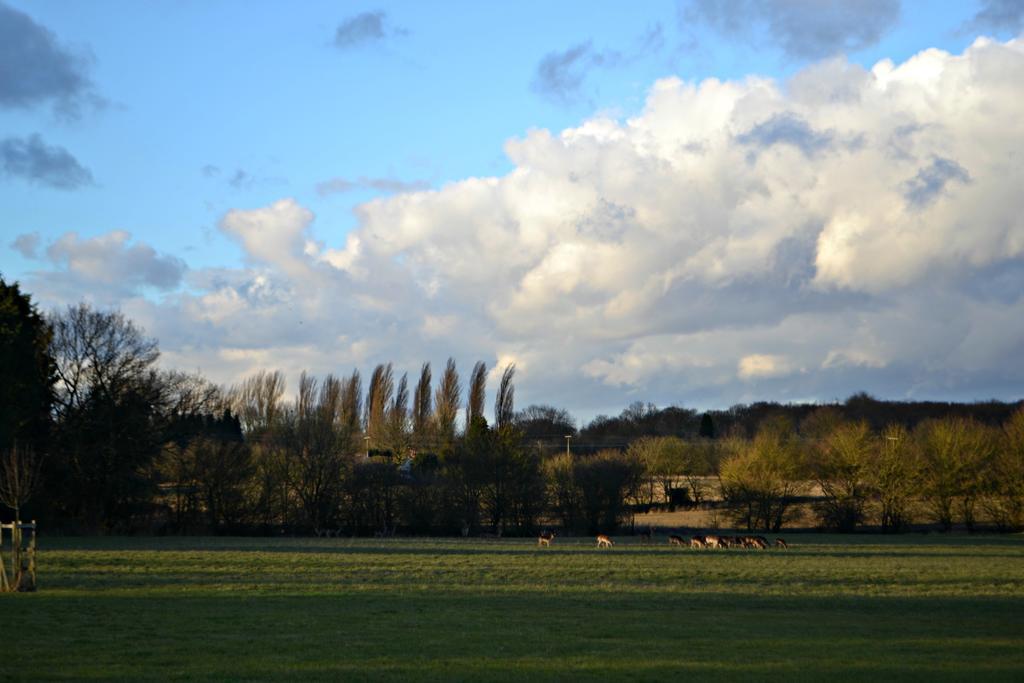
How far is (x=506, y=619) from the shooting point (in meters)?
19.4

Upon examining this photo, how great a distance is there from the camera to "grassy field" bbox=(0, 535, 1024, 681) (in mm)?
14227

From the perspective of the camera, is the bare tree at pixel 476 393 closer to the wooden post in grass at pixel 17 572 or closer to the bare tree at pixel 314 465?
the bare tree at pixel 314 465

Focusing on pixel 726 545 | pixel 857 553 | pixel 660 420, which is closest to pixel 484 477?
pixel 726 545

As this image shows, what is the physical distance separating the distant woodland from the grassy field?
16.7 metres

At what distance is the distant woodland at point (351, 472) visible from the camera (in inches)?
2053

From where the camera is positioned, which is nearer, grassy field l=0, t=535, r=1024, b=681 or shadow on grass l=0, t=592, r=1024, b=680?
shadow on grass l=0, t=592, r=1024, b=680

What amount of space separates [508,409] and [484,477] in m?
27.0

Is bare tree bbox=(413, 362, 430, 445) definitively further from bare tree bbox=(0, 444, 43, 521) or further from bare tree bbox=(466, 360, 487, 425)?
bare tree bbox=(0, 444, 43, 521)

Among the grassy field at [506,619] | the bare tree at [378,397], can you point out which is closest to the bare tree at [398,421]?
the bare tree at [378,397]

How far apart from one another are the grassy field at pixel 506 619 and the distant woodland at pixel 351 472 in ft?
54.7

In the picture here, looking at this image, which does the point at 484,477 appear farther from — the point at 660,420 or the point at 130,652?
the point at 660,420

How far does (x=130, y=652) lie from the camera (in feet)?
48.3

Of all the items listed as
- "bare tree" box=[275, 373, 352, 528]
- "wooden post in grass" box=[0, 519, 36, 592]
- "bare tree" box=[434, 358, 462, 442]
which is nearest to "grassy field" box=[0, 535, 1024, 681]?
"wooden post in grass" box=[0, 519, 36, 592]

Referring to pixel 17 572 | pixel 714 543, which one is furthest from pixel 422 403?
pixel 17 572
